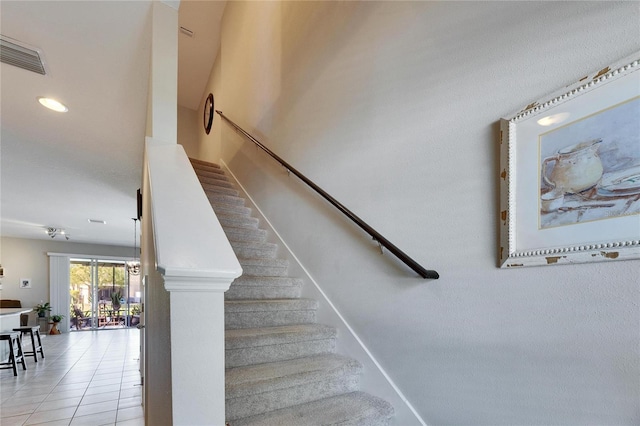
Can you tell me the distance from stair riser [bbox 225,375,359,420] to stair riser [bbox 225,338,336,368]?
0.28m

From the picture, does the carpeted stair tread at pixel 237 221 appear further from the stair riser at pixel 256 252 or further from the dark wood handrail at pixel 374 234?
the dark wood handrail at pixel 374 234

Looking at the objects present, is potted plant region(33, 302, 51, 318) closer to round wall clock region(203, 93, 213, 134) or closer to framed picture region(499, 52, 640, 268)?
round wall clock region(203, 93, 213, 134)

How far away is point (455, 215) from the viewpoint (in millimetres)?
1484

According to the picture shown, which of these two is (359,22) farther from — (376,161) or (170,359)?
(170,359)

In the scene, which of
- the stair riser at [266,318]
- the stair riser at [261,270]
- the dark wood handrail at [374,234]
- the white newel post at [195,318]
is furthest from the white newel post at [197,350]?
the stair riser at [261,270]

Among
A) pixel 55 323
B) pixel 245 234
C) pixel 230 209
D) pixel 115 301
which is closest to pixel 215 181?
pixel 230 209

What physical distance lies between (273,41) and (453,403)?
11.8 feet

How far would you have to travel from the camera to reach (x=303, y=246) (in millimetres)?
2719

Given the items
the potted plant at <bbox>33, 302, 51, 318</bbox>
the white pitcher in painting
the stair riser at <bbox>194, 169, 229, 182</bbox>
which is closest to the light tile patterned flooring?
the stair riser at <bbox>194, 169, 229, 182</bbox>

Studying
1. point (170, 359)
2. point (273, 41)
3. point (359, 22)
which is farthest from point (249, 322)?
point (273, 41)

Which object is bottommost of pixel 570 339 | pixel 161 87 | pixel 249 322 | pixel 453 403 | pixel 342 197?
pixel 453 403

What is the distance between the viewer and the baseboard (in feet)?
5.52

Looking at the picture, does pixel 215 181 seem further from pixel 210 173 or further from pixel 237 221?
pixel 237 221

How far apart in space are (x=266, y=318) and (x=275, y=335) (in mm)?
274
